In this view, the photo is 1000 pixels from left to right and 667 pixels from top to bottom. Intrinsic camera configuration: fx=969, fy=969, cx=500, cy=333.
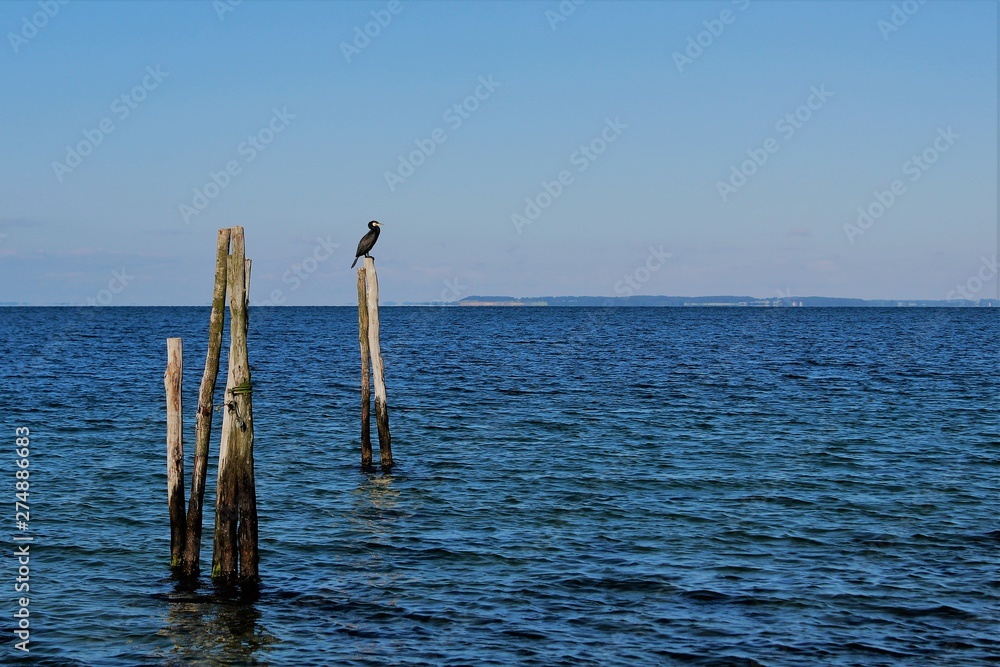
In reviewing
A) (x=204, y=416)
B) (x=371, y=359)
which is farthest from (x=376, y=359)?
(x=204, y=416)

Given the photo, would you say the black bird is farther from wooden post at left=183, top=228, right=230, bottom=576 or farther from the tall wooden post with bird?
wooden post at left=183, top=228, right=230, bottom=576

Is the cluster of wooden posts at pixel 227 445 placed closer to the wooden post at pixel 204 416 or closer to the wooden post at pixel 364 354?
the wooden post at pixel 204 416

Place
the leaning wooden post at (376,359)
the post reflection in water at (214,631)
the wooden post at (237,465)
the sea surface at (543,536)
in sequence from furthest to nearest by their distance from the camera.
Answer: the leaning wooden post at (376,359) → the wooden post at (237,465) → the sea surface at (543,536) → the post reflection in water at (214,631)

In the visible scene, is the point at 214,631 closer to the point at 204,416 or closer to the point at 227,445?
the point at 227,445

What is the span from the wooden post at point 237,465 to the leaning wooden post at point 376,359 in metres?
8.55

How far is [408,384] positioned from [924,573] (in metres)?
30.5

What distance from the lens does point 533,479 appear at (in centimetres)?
2086

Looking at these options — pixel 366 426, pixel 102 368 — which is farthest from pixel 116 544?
pixel 102 368

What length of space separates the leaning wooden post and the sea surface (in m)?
0.58

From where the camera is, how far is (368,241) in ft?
77.4

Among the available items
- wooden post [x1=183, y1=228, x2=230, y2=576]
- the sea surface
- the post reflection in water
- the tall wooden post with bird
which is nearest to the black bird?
the tall wooden post with bird

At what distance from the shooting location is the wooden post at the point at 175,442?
13.2 meters

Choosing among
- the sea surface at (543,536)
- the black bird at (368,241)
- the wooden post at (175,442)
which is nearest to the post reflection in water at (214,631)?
the sea surface at (543,536)

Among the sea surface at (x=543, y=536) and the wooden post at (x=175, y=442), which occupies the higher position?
the wooden post at (x=175, y=442)
